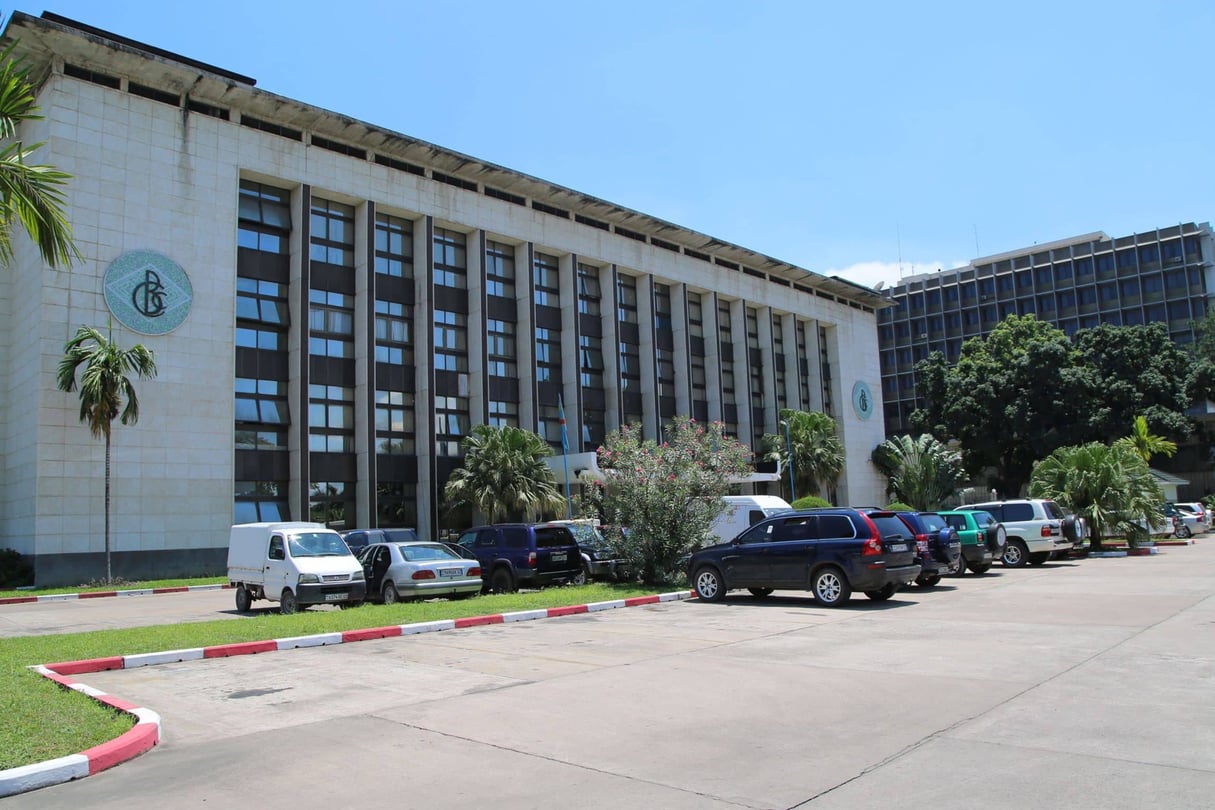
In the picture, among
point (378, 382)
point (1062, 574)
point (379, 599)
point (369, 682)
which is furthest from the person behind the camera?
point (378, 382)

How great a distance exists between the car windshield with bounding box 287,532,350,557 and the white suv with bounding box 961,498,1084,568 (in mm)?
17591

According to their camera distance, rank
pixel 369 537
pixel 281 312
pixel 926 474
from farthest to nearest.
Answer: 1. pixel 926 474
2. pixel 281 312
3. pixel 369 537

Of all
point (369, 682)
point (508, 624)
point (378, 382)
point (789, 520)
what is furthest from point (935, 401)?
point (369, 682)

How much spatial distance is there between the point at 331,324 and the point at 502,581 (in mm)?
20239

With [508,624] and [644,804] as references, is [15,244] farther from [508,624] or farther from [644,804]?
[644,804]

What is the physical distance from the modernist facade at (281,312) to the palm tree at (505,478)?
3.31 metres

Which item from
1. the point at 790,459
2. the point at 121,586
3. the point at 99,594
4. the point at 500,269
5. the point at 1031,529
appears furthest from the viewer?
the point at 790,459

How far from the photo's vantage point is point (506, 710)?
26.2 ft

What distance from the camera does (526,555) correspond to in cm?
2097

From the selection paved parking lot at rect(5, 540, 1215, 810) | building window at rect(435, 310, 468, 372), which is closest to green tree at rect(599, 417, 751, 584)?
paved parking lot at rect(5, 540, 1215, 810)

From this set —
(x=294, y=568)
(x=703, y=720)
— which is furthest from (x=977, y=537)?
(x=703, y=720)

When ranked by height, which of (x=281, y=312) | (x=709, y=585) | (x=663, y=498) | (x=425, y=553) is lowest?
(x=709, y=585)

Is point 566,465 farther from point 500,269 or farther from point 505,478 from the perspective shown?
point 500,269

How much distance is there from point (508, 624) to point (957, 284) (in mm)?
90102
